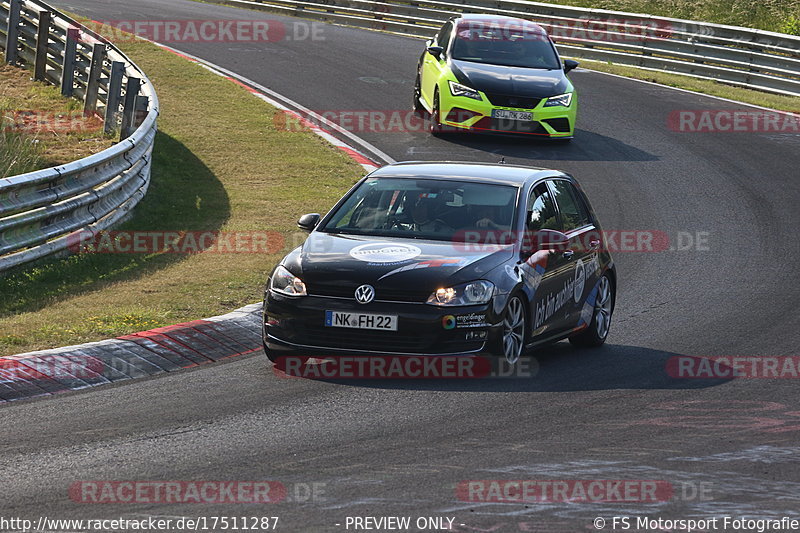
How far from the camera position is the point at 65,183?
12.9m

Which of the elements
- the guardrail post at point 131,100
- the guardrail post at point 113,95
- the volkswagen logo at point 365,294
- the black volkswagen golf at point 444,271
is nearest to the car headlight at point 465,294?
the black volkswagen golf at point 444,271

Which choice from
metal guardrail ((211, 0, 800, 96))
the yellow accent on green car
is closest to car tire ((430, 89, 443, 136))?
the yellow accent on green car

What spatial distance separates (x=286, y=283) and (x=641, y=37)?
73.7 ft

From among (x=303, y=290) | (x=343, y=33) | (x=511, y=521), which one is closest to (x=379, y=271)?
(x=303, y=290)

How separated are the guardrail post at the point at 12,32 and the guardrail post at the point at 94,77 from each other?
12.4 ft

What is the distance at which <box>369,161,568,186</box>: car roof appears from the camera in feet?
34.0

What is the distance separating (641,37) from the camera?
30.1 meters

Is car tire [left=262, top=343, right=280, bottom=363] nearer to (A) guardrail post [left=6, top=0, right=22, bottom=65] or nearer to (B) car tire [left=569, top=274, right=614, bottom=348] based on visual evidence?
(B) car tire [left=569, top=274, right=614, bottom=348]

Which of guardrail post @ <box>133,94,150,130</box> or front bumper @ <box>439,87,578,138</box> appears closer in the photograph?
guardrail post @ <box>133,94,150,130</box>

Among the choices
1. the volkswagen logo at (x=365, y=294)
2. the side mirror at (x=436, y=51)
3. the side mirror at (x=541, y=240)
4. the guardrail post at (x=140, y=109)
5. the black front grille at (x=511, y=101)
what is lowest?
the guardrail post at (x=140, y=109)

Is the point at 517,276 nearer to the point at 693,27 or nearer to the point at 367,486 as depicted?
the point at 367,486

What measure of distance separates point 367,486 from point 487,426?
5.09 feet

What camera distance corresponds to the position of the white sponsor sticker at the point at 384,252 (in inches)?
362

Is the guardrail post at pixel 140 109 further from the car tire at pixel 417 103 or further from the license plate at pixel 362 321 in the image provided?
the license plate at pixel 362 321
